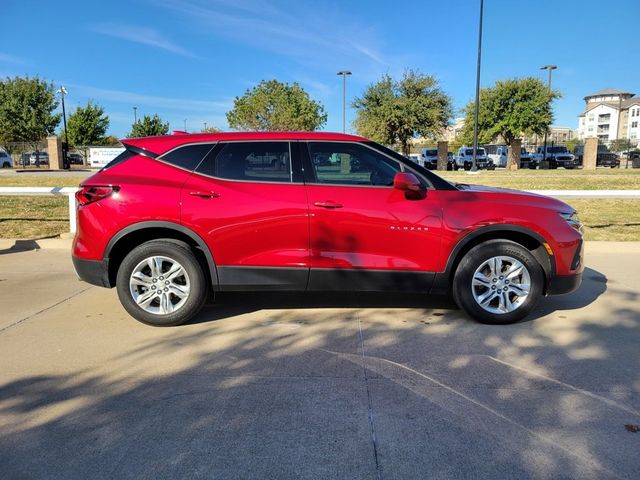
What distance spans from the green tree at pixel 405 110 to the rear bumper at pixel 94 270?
3420 cm

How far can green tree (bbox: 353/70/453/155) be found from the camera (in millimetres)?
37719

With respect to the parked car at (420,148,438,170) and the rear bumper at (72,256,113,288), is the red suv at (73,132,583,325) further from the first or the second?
the parked car at (420,148,438,170)

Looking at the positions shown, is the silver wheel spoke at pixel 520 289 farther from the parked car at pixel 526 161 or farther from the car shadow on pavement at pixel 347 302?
the parked car at pixel 526 161

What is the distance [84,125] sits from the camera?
2114 inches

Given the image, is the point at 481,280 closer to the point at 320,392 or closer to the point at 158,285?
the point at 320,392

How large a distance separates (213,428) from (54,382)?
4.60 ft


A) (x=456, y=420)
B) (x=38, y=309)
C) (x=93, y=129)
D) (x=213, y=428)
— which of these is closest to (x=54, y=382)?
(x=213, y=428)

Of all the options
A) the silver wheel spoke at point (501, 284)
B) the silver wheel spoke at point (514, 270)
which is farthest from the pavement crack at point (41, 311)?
the silver wheel spoke at point (514, 270)

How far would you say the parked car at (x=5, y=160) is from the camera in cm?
4353

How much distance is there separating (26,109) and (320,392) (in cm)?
5304

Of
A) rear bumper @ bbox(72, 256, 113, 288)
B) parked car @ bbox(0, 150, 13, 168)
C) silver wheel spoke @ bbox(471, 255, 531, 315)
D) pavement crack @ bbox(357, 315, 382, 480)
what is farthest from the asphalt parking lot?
parked car @ bbox(0, 150, 13, 168)

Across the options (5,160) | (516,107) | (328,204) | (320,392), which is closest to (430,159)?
(516,107)

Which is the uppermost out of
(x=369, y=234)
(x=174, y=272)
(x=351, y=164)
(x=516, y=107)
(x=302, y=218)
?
(x=516, y=107)

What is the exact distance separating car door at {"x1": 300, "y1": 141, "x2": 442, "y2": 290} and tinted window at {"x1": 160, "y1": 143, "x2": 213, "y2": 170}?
101 cm
